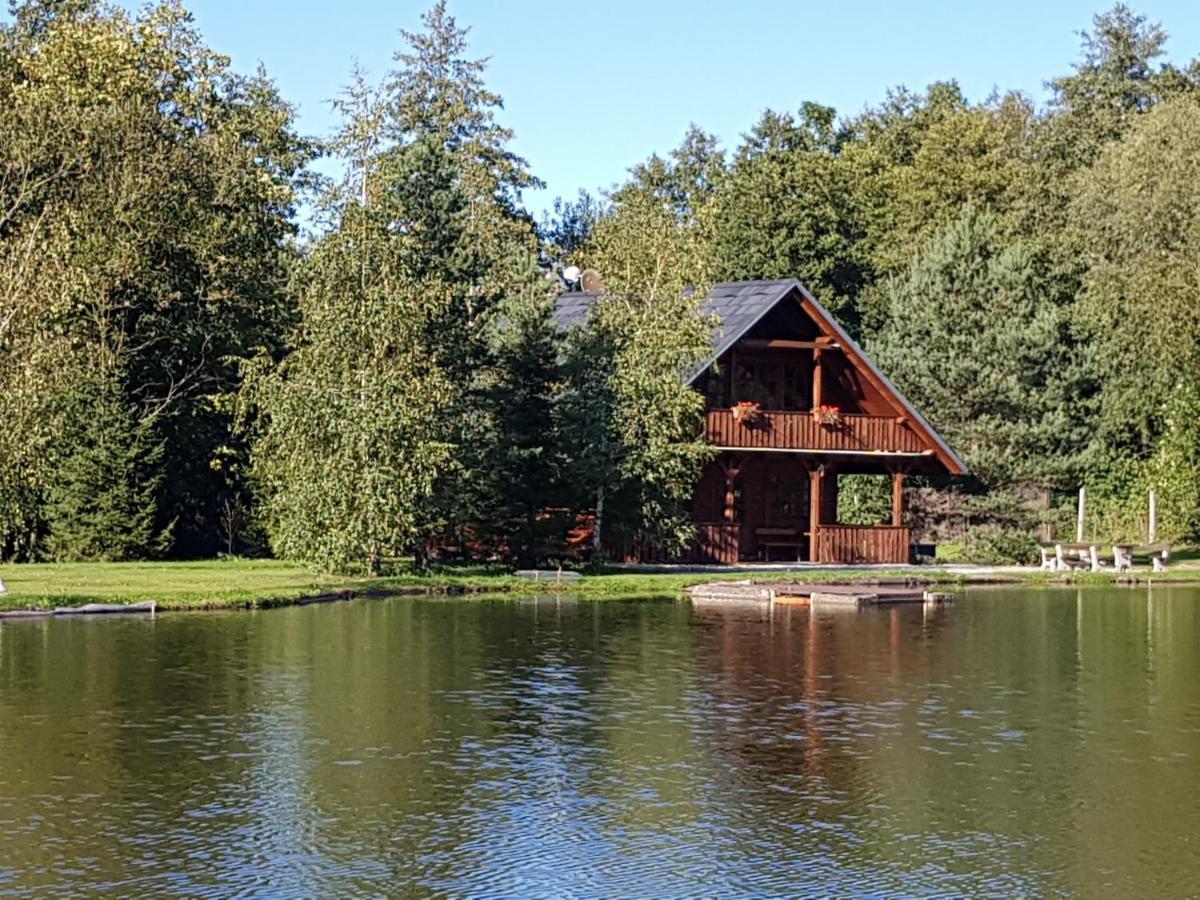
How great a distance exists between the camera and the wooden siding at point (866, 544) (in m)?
52.3

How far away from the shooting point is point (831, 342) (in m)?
52.5

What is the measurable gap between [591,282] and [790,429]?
7.68 m

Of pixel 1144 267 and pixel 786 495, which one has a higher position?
pixel 1144 267

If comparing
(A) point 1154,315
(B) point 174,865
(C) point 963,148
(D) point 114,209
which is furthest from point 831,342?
(B) point 174,865

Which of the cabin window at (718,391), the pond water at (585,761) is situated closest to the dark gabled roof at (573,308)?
the cabin window at (718,391)

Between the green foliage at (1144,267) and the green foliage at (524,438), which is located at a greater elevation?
the green foliage at (1144,267)

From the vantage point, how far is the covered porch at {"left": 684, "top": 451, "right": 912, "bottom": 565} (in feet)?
167

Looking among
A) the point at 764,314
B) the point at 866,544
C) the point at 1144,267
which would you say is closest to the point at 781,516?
the point at 866,544

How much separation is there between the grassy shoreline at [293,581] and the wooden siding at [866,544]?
2393mm

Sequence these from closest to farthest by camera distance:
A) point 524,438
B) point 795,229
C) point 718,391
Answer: point 524,438, point 718,391, point 795,229

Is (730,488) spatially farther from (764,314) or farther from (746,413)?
(764,314)

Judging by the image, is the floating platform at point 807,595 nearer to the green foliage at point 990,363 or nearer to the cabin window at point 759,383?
the cabin window at point 759,383

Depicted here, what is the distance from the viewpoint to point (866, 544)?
172 feet

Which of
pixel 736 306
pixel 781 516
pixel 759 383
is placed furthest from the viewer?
pixel 781 516
